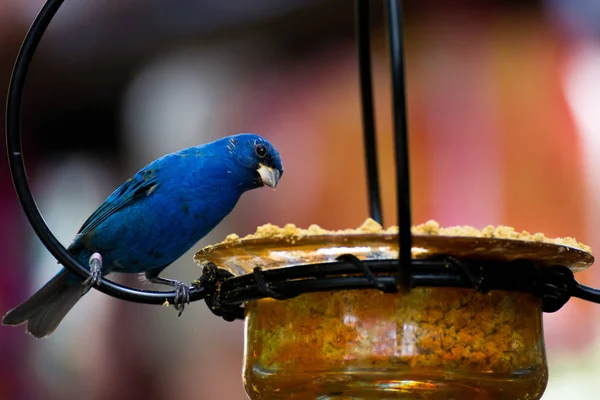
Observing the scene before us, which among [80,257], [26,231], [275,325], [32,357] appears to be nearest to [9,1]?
[26,231]

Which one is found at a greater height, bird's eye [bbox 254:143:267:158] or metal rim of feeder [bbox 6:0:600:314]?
bird's eye [bbox 254:143:267:158]

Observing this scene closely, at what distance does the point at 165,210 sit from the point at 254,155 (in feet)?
1.08

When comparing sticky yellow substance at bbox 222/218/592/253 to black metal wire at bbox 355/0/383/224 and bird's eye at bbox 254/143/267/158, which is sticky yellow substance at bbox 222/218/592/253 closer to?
black metal wire at bbox 355/0/383/224

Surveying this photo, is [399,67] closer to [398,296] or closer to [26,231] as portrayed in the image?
[398,296]

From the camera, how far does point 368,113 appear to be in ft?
7.53

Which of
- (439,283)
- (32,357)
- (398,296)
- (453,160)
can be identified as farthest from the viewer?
(32,357)

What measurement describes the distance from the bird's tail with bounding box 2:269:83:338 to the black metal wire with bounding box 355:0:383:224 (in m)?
1.12

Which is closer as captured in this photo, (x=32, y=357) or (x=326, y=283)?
(x=326, y=283)

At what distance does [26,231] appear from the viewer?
6.05 m

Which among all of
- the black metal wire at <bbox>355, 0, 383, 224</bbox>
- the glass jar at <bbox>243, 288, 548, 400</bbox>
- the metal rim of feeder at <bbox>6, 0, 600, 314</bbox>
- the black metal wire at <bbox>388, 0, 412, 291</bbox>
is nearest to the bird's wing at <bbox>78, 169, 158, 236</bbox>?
the black metal wire at <bbox>355, 0, 383, 224</bbox>

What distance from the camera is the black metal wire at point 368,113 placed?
7.34 ft

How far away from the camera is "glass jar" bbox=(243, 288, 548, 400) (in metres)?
1.45

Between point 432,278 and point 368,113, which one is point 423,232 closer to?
point 432,278

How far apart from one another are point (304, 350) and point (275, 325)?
0.35 ft
